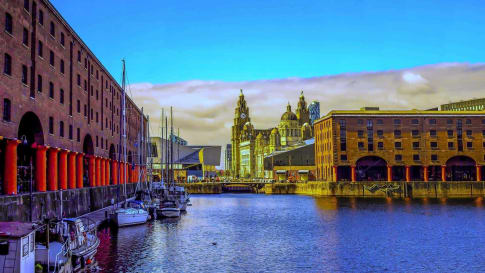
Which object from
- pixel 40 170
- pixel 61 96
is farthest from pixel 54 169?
pixel 61 96

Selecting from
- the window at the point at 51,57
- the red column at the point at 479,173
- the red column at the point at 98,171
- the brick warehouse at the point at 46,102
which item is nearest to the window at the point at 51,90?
the brick warehouse at the point at 46,102

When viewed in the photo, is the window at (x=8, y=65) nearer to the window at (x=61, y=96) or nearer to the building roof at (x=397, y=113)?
the window at (x=61, y=96)

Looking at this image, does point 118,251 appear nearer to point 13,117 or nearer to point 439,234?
point 13,117

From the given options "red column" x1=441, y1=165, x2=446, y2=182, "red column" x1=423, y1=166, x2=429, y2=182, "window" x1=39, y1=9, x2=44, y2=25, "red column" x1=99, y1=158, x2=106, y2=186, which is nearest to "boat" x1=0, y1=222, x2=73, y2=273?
"window" x1=39, y1=9, x2=44, y2=25

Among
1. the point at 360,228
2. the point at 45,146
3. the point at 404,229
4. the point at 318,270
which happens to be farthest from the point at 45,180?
the point at 404,229

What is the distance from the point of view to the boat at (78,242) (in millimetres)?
32750

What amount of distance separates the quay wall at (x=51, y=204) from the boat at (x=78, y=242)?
467 cm

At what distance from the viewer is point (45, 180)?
169 feet

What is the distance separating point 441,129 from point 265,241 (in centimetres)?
8502

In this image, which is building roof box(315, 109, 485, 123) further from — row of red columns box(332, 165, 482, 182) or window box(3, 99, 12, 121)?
window box(3, 99, 12, 121)

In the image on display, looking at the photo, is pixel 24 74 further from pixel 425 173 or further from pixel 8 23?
pixel 425 173

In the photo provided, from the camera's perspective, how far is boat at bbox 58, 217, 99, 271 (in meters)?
32.8

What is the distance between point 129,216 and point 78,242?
25192 millimetres

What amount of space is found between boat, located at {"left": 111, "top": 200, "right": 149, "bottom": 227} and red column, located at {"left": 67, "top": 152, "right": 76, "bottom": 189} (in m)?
6.63
